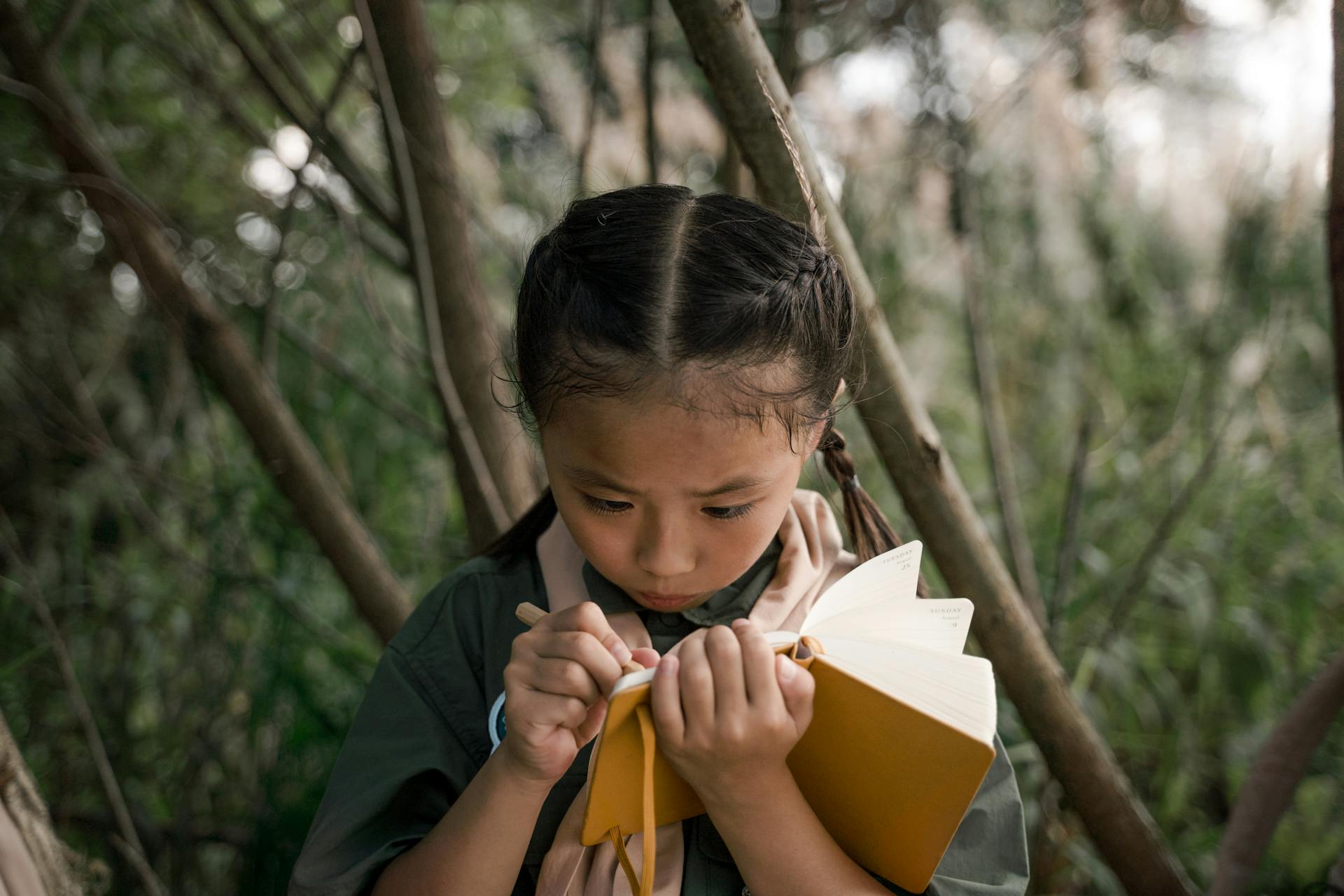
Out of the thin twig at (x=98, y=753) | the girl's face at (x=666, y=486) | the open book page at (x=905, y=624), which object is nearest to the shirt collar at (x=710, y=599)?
the girl's face at (x=666, y=486)

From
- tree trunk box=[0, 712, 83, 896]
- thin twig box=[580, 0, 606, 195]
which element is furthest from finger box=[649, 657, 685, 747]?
thin twig box=[580, 0, 606, 195]

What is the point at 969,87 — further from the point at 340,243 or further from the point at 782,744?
the point at 782,744

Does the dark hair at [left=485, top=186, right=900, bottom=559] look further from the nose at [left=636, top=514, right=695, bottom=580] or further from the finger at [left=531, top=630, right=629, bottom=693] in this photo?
the finger at [left=531, top=630, right=629, bottom=693]

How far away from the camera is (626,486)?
84cm

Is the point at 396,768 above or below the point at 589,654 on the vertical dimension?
below

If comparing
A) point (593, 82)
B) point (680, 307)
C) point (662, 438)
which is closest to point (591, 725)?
point (662, 438)

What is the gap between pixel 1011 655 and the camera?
3.97ft

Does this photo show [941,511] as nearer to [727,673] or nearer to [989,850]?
[989,850]

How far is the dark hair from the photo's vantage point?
2.81 feet

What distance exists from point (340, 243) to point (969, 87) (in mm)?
2063

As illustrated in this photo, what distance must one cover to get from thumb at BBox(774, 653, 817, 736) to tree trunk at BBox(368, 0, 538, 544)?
0.90 meters

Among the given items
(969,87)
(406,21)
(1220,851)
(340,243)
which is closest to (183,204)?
(340,243)

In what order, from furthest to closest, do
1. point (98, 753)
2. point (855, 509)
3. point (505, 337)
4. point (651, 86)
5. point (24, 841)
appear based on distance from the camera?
point (505, 337) → point (651, 86) → point (98, 753) → point (855, 509) → point (24, 841)

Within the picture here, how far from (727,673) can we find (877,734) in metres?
0.15
